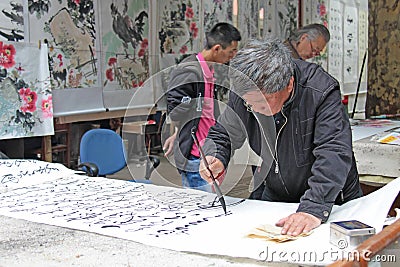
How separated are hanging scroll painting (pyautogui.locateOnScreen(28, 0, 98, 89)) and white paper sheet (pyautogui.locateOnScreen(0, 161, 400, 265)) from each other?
1885 millimetres

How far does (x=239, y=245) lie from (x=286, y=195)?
1.91ft

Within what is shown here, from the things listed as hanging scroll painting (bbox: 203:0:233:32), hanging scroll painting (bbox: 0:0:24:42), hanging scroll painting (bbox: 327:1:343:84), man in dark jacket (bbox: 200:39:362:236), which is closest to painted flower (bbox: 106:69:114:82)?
hanging scroll painting (bbox: 0:0:24:42)

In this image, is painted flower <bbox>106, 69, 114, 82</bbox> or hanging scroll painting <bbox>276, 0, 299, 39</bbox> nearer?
painted flower <bbox>106, 69, 114, 82</bbox>

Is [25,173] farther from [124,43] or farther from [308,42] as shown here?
[124,43]

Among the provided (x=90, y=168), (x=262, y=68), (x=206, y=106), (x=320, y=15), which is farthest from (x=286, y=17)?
(x=262, y=68)

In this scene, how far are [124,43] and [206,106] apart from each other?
2.31 m

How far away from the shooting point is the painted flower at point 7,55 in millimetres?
3279

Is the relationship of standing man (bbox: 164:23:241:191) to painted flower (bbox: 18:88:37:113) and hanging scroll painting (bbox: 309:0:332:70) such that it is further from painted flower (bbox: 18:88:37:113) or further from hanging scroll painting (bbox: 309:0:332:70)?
hanging scroll painting (bbox: 309:0:332:70)

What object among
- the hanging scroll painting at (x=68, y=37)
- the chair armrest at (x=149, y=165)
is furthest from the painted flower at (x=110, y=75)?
the chair armrest at (x=149, y=165)

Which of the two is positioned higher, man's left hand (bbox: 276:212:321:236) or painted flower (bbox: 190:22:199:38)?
painted flower (bbox: 190:22:199:38)

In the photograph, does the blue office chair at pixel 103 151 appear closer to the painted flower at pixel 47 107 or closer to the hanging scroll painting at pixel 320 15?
the painted flower at pixel 47 107

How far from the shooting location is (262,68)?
1391 millimetres

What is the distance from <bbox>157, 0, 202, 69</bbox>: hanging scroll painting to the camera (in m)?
4.74

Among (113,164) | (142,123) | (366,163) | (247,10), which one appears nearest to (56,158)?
(113,164)
